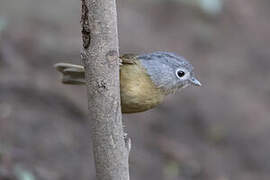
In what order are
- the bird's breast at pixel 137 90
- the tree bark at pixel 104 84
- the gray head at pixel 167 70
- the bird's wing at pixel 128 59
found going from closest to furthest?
the tree bark at pixel 104 84 < the bird's breast at pixel 137 90 < the bird's wing at pixel 128 59 < the gray head at pixel 167 70

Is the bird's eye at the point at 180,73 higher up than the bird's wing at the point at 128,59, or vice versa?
the bird's wing at the point at 128,59

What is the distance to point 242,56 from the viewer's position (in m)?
8.41

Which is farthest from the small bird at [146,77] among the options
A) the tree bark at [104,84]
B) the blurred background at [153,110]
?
the blurred background at [153,110]

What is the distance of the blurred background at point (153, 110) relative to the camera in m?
5.79

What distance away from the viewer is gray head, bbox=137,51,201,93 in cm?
405

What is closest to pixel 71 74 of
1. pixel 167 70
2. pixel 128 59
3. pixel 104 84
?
pixel 128 59

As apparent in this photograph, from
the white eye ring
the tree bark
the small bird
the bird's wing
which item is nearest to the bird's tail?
the small bird

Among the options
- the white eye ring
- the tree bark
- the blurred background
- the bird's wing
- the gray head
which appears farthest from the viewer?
the blurred background

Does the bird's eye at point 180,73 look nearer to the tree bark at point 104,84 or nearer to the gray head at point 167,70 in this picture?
the gray head at point 167,70

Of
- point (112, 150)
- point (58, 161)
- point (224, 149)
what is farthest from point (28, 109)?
point (112, 150)

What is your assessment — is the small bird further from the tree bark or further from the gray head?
the tree bark

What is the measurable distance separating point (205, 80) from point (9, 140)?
2954 millimetres

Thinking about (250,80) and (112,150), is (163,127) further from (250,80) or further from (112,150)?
(112,150)

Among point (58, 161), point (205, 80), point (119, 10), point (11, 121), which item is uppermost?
point (119, 10)
